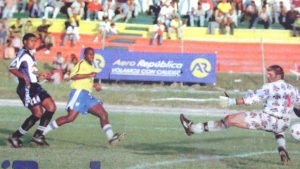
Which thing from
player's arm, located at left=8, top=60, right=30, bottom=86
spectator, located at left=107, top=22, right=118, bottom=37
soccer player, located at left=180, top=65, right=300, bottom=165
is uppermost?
player's arm, located at left=8, top=60, right=30, bottom=86

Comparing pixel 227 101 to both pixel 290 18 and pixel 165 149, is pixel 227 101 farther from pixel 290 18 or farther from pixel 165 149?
pixel 290 18

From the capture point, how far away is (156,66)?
32.1 meters

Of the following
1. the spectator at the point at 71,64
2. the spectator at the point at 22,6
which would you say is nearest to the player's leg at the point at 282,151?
the spectator at the point at 71,64

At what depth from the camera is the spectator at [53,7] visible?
128ft

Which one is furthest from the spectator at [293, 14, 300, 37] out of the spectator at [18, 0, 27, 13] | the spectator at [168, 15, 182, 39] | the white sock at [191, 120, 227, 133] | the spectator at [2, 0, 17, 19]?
the white sock at [191, 120, 227, 133]

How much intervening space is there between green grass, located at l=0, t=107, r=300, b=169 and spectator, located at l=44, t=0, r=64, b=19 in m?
18.9

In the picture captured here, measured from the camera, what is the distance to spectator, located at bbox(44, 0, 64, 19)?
39062 millimetres

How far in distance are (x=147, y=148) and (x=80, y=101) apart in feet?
4.86

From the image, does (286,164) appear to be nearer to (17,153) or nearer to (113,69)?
(17,153)

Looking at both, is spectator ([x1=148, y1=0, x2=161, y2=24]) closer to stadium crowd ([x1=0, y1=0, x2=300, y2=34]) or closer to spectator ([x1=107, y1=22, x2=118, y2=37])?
stadium crowd ([x1=0, y1=0, x2=300, y2=34])

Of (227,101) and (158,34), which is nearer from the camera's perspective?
(227,101)

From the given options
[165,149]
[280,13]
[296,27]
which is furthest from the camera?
[280,13]

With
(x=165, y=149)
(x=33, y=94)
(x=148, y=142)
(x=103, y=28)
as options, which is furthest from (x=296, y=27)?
(x=33, y=94)

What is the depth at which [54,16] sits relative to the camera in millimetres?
39031
